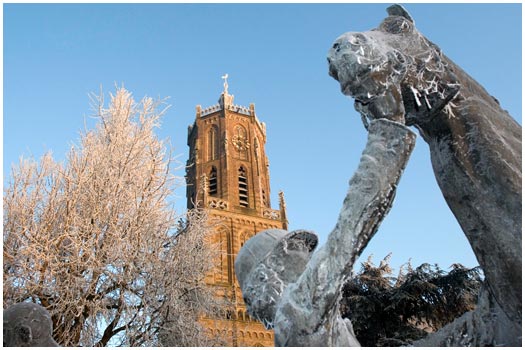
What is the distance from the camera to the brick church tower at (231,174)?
135 feet

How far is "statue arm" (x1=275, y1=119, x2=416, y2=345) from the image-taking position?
4.17ft

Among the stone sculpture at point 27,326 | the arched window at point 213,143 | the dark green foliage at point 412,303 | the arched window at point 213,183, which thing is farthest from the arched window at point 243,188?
the stone sculpture at point 27,326

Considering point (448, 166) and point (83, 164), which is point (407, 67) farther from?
point (83, 164)

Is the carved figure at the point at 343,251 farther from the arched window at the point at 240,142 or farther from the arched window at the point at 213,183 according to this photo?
the arched window at the point at 240,142

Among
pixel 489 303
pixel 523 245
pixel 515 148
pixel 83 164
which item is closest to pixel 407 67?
pixel 515 148

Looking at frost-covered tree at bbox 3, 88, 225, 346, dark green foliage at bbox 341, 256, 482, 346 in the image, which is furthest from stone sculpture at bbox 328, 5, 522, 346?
dark green foliage at bbox 341, 256, 482, 346

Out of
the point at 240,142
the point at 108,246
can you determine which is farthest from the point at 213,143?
the point at 108,246

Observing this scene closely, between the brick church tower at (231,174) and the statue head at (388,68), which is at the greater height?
the brick church tower at (231,174)

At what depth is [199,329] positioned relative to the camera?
1113 centimetres

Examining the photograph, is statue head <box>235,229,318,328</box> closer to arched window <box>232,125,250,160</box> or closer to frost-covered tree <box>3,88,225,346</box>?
frost-covered tree <box>3,88,225,346</box>

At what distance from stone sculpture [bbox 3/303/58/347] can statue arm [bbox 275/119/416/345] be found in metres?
1.32

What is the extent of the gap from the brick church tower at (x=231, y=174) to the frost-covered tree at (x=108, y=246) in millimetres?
26284

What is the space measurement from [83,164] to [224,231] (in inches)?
1193

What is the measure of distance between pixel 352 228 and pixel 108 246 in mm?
8806
